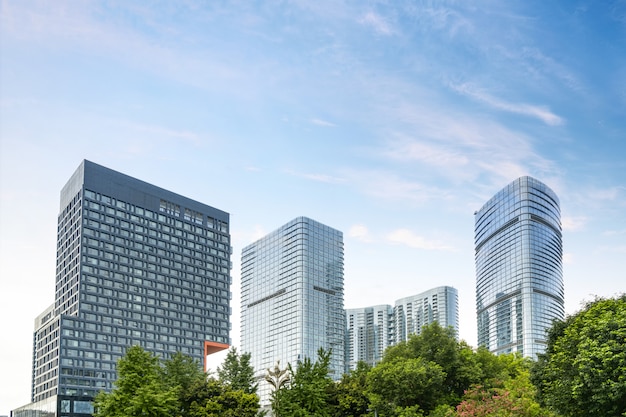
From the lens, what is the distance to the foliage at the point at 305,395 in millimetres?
45213

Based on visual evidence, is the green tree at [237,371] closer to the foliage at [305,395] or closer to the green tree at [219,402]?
the green tree at [219,402]

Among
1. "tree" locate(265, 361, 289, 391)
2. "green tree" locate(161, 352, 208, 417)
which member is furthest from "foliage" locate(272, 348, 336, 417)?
"green tree" locate(161, 352, 208, 417)

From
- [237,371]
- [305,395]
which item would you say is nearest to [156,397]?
[305,395]

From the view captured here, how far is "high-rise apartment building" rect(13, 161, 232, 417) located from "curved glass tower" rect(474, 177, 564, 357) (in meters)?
71.9

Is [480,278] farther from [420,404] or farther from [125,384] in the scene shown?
[125,384]

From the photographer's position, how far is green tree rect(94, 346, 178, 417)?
41.4 meters

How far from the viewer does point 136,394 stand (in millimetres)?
41938

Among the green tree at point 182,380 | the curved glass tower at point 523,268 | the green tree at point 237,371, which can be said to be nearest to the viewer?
the green tree at point 182,380

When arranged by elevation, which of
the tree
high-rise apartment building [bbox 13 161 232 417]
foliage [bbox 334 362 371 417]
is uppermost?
high-rise apartment building [bbox 13 161 232 417]

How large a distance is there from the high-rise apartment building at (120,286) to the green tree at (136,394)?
8226cm

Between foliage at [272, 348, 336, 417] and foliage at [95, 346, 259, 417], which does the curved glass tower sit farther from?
foliage at [95, 346, 259, 417]

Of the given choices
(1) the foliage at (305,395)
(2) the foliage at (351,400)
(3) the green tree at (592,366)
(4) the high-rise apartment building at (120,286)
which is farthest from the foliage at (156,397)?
(4) the high-rise apartment building at (120,286)

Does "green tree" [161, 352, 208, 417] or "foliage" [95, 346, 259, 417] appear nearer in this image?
"foliage" [95, 346, 259, 417]

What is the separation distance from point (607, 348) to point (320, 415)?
71.9 ft
